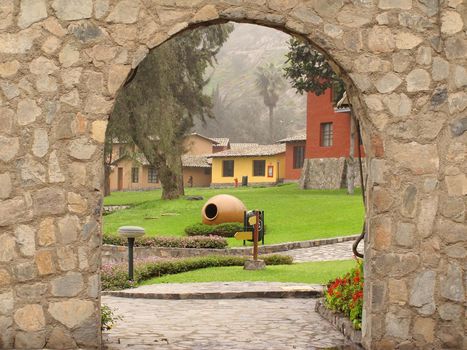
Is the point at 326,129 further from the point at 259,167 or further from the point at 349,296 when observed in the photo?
the point at 349,296

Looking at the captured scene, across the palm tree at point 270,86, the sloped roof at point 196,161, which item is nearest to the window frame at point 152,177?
the sloped roof at point 196,161

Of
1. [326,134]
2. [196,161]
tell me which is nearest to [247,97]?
[196,161]

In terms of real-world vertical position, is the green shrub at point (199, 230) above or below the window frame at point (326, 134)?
below

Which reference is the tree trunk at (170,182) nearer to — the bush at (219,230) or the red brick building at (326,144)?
the red brick building at (326,144)

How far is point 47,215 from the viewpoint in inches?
249

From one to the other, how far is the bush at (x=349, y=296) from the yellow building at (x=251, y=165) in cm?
4373

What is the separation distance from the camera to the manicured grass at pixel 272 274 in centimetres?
1330

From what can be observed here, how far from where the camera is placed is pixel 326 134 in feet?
130

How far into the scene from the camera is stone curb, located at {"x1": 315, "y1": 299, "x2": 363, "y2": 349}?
281 inches

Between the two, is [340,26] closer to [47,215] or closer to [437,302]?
[437,302]

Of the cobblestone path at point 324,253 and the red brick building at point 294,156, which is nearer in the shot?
the cobblestone path at point 324,253

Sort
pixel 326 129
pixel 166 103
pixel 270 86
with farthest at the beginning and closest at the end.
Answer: pixel 270 86 → pixel 326 129 → pixel 166 103

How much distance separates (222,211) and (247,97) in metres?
80.7

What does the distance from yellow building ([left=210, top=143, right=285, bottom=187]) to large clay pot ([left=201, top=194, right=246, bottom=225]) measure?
1129 inches
